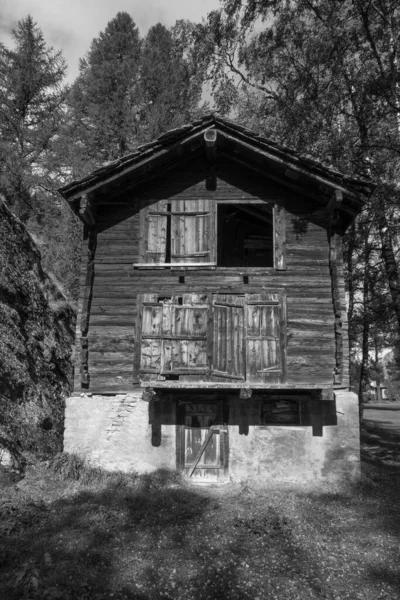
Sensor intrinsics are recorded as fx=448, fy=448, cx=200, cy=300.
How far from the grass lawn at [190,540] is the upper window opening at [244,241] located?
742 centimetres

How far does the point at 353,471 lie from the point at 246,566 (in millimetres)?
4312

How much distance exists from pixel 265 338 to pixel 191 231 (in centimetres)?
330

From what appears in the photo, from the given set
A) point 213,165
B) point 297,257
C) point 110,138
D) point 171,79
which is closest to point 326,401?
point 297,257

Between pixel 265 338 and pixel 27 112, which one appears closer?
pixel 265 338

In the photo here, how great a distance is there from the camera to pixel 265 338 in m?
10.8

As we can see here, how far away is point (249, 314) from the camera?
10984mm

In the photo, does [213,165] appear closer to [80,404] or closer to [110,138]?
[80,404]

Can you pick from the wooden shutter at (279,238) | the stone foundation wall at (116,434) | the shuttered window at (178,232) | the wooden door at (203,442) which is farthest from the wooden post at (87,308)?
the wooden shutter at (279,238)

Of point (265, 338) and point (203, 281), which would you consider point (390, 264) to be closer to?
point (265, 338)

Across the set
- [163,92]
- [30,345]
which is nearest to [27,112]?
[163,92]

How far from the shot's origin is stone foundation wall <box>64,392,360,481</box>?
10.4 m

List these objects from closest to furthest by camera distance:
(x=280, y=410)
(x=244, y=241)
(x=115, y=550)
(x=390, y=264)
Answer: (x=115, y=550)
(x=280, y=410)
(x=244, y=241)
(x=390, y=264)

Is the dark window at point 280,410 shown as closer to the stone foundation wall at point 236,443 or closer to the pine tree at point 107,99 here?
the stone foundation wall at point 236,443

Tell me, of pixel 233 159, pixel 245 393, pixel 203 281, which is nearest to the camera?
pixel 245 393
